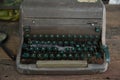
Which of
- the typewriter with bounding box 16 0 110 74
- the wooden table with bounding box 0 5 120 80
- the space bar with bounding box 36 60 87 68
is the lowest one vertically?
the wooden table with bounding box 0 5 120 80

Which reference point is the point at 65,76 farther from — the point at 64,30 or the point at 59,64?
the point at 64,30

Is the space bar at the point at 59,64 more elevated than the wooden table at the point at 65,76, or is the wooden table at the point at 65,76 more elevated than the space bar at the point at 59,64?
the space bar at the point at 59,64

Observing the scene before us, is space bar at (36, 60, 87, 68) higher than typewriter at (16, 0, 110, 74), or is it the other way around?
typewriter at (16, 0, 110, 74)

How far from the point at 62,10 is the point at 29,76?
1.29ft

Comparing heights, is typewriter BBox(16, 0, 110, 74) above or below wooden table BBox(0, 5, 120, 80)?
above

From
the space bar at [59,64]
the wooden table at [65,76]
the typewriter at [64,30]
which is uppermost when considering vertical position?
the typewriter at [64,30]

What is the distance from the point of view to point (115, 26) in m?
1.60

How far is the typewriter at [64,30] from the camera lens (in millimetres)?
1182

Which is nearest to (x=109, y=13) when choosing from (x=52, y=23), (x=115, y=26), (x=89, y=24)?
(x=115, y=26)

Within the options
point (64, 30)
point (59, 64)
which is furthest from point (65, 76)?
point (64, 30)

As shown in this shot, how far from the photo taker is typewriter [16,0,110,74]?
1.18 m

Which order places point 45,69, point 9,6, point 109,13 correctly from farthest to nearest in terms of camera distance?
1. point 109,13
2. point 9,6
3. point 45,69

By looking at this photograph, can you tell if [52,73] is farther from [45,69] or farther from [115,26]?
[115,26]

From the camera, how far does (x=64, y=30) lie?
51.5 inches
